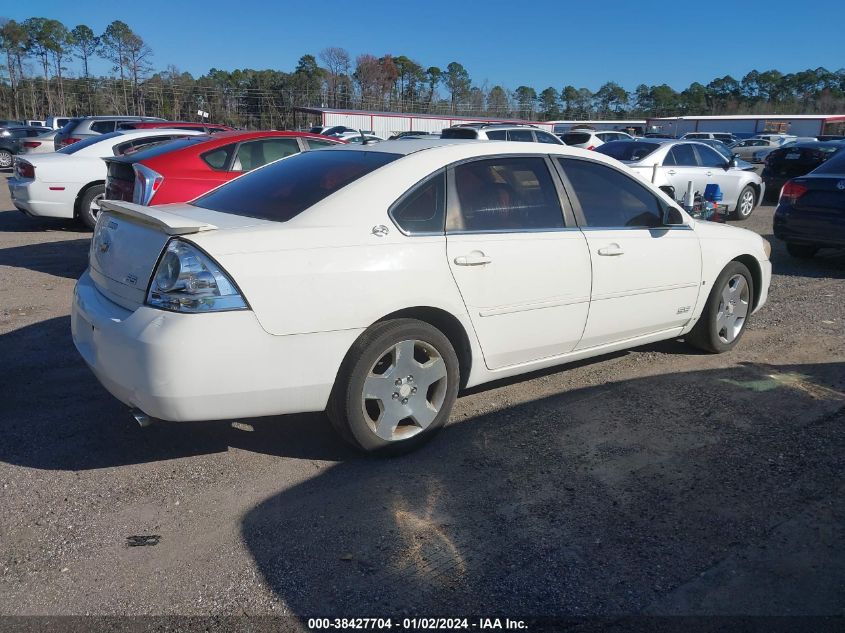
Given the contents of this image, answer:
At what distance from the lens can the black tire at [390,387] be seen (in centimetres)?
346

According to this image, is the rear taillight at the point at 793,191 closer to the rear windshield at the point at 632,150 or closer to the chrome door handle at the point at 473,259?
the rear windshield at the point at 632,150

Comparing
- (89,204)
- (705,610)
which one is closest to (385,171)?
(705,610)

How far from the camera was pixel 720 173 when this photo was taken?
1374cm

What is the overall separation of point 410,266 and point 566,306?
1139 millimetres

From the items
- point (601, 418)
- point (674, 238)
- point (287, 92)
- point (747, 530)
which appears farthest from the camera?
point (287, 92)

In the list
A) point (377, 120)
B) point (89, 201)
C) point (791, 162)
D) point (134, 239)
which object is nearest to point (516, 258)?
point (134, 239)

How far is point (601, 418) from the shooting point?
4305 mm

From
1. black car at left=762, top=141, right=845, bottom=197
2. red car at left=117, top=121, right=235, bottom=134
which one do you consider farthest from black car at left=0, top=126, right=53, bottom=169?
black car at left=762, top=141, right=845, bottom=197

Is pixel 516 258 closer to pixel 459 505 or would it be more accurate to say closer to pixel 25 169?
pixel 459 505

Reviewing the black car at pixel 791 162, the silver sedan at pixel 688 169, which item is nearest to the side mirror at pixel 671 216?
the silver sedan at pixel 688 169

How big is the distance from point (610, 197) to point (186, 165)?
4945mm

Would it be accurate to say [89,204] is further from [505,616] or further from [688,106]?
[688,106]

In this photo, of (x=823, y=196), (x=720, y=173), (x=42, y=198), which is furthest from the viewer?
(x=720, y=173)

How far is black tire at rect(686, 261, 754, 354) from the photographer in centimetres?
527
